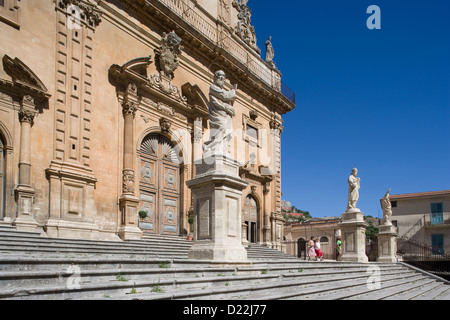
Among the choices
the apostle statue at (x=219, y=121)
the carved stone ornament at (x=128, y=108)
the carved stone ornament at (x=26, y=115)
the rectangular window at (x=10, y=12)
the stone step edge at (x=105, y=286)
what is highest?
the rectangular window at (x=10, y=12)

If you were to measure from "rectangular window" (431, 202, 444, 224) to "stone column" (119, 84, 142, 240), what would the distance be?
1286 inches

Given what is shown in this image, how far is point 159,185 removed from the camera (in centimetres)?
1733

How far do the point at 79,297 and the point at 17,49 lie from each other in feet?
32.8

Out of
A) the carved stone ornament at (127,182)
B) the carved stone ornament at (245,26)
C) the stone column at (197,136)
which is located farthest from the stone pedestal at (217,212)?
the carved stone ornament at (245,26)

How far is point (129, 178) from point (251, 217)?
10.0 m

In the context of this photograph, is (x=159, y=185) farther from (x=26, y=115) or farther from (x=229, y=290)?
(x=229, y=290)

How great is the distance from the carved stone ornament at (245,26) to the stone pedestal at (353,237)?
12.2 metres

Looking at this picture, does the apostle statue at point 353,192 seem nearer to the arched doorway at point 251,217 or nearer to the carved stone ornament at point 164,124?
the arched doorway at point 251,217

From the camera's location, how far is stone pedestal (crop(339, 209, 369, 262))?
58.2ft

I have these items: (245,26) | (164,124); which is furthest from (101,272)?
(245,26)

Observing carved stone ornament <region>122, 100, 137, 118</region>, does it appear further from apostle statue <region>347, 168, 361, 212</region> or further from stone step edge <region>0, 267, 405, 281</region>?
apostle statue <region>347, 168, 361, 212</region>

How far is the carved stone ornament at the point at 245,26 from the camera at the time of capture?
24.8 metres

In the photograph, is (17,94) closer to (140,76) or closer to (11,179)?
(11,179)

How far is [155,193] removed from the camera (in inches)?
674
